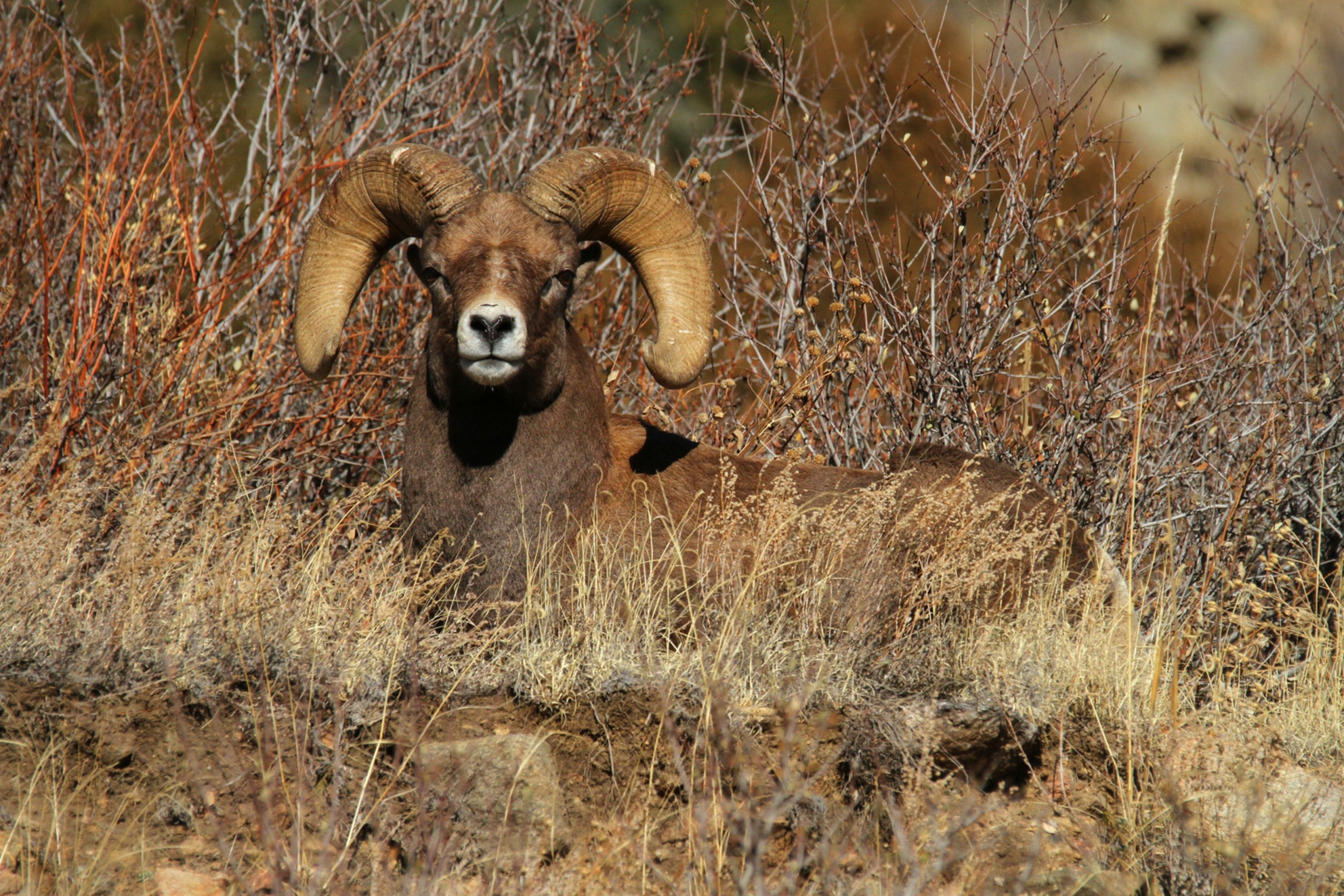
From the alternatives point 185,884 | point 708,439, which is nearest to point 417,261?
point 708,439

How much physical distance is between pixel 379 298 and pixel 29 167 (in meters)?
2.27

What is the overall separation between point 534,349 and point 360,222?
126cm

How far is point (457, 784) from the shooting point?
3.99 metres

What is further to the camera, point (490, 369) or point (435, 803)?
point (490, 369)

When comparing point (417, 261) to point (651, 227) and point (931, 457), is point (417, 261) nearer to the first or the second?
point (651, 227)

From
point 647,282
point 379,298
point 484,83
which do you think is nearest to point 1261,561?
point 647,282

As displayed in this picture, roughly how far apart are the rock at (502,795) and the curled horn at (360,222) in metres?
2.63

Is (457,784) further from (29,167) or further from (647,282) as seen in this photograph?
(29,167)

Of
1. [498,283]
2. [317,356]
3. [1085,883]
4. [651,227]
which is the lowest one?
[1085,883]

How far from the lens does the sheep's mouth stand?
524 centimetres

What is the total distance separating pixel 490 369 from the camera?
524 cm

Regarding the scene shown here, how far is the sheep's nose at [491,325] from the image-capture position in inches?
203

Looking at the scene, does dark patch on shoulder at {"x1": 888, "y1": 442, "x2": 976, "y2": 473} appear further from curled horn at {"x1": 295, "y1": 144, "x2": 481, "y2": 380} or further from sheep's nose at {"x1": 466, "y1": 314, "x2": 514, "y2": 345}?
curled horn at {"x1": 295, "y1": 144, "x2": 481, "y2": 380}

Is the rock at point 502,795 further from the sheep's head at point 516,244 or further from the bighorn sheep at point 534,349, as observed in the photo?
the sheep's head at point 516,244
